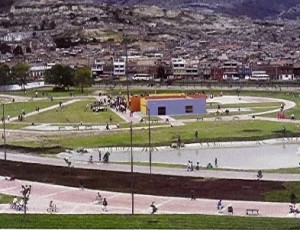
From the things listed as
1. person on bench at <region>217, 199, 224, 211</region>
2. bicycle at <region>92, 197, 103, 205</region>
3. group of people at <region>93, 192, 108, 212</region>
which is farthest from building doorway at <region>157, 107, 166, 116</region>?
person on bench at <region>217, 199, 224, 211</region>

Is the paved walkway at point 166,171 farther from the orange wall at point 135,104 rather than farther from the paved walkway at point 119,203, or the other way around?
the orange wall at point 135,104

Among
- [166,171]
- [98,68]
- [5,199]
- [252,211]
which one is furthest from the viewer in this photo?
[98,68]

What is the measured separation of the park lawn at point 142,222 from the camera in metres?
24.8

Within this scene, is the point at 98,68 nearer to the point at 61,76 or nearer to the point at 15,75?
the point at 15,75

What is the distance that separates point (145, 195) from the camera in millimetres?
31719

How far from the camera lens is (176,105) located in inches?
2581

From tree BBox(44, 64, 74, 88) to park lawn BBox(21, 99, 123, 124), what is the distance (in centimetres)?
2163

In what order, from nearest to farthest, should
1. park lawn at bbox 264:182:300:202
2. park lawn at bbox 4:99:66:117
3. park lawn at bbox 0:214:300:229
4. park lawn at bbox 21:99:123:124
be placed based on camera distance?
1. park lawn at bbox 0:214:300:229
2. park lawn at bbox 264:182:300:202
3. park lawn at bbox 21:99:123:124
4. park lawn at bbox 4:99:66:117

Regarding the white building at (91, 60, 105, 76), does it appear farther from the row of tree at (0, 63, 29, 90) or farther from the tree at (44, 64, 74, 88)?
the tree at (44, 64, 74, 88)

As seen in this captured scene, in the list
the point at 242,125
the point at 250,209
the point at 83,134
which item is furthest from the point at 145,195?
the point at 242,125

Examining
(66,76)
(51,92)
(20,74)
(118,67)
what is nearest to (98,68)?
(118,67)

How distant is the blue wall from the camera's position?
6481cm

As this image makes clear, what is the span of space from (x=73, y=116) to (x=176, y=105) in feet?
27.7

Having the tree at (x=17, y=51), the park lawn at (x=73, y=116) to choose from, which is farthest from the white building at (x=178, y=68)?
the park lawn at (x=73, y=116)
